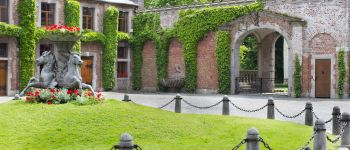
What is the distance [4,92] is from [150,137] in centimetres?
1896

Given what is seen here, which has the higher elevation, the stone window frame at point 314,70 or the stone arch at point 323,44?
the stone arch at point 323,44

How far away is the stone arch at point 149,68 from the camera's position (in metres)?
33.8

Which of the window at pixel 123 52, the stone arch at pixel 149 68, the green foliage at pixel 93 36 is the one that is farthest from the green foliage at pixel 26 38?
the stone arch at pixel 149 68

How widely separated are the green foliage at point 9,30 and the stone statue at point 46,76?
1275 cm

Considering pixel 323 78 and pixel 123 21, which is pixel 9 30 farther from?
pixel 323 78

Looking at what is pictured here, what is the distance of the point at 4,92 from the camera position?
28.0 metres

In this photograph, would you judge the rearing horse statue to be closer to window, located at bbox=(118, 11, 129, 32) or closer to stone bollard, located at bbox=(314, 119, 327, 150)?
stone bollard, located at bbox=(314, 119, 327, 150)

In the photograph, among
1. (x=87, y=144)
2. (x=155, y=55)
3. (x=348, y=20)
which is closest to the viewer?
(x=87, y=144)

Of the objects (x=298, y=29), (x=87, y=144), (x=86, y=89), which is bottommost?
(x=87, y=144)

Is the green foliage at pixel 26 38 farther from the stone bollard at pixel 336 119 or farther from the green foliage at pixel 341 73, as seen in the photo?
the stone bollard at pixel 336 119

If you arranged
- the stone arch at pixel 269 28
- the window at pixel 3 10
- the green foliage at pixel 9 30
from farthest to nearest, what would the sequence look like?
the window at pixel 3 10 → the green foliage at pixel 9 30 → the stone arch at pixel 269 28

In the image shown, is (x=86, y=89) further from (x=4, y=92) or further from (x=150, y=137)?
(x=4, y=92)

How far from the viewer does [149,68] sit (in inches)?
1341

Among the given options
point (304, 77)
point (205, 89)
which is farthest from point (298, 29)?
point (205, 89)
